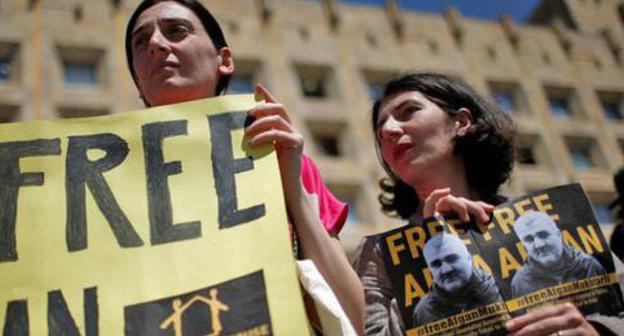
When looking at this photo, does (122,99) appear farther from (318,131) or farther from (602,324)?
(602,324)

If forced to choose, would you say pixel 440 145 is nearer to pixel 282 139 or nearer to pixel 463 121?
pixel 463 121

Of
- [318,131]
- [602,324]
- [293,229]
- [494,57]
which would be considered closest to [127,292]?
[293,229]

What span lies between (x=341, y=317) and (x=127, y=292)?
513 mm

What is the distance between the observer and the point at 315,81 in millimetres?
18531

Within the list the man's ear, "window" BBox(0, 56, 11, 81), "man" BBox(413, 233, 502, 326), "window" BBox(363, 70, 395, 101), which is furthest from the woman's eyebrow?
"window" BBox(363, 70, 395, 101)

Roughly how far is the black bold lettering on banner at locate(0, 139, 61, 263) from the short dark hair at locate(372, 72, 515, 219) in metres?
1.31

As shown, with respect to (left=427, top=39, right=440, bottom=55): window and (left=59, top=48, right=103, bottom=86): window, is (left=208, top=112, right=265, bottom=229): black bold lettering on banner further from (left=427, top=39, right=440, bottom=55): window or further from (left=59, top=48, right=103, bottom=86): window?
(left=427, top=39, right=440, bottom=55): window

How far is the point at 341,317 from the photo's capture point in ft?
4.82

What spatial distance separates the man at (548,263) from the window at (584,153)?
64.5 feet

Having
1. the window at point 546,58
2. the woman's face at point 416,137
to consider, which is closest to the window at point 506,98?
the window at point 546,58

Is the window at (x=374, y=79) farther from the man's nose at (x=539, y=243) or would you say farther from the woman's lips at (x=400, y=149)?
the man's nose at (x=539, y=243)

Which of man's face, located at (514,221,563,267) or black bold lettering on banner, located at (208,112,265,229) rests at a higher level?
black bold lettering on banner, located at (208,112,265,229)

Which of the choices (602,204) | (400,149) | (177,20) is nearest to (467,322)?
(400,149)

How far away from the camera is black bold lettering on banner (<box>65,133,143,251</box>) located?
153 centimetres
